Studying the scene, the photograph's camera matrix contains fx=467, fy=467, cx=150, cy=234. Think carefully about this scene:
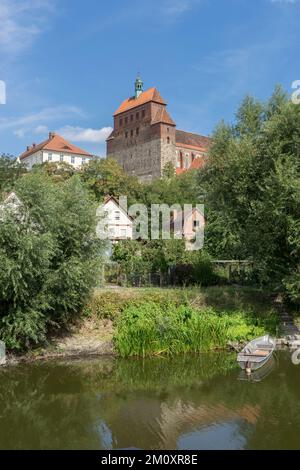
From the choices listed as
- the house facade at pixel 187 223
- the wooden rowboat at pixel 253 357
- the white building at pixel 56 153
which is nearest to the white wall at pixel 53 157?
the white building at pixel 56 153

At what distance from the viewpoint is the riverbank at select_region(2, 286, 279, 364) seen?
58.7 feet

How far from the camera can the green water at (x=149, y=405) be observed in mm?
10039

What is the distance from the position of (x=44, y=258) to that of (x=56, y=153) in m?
82.8

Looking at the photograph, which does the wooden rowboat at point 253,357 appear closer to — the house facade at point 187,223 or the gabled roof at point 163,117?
the house facade at point 187,223

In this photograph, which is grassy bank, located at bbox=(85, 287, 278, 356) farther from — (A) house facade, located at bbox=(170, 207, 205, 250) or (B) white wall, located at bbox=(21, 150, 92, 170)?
(B) white wall, located at bbox=(21, 150, 92, 170)

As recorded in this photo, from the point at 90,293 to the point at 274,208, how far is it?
8.29 m

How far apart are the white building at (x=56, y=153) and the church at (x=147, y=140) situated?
9.21 meters

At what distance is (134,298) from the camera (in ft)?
65.5

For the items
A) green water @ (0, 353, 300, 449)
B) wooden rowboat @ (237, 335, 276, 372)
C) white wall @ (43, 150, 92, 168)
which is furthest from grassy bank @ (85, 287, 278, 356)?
white wall @ (43, 150, 92, 168)

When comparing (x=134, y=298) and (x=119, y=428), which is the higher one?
(x=134, y=298)

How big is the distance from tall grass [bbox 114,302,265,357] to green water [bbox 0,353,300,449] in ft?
2.17

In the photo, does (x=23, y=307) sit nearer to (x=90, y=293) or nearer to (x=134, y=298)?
(x=90, y=293)

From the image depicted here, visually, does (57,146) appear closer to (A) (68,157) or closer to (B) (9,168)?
(A) (68,157)
